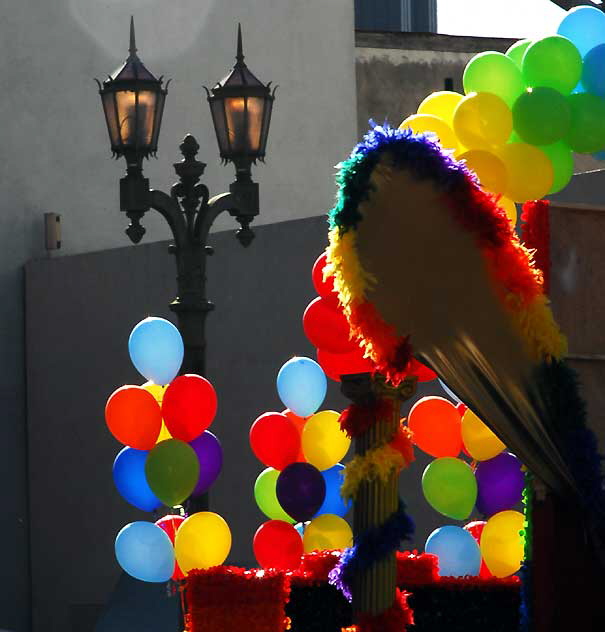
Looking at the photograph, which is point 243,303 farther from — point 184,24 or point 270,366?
point 184,24

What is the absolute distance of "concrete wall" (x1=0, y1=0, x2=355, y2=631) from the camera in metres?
20.9

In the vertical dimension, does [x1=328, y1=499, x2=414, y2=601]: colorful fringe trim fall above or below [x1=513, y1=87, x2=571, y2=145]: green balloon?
below

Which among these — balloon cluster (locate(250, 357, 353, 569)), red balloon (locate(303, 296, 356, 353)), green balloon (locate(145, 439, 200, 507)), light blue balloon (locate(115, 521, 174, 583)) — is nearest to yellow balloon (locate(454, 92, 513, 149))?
red balloon (locate(303, 296, 356, 353))

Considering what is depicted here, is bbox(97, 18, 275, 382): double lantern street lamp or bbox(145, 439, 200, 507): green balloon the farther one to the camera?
bbox(97, 18, 275, 382): double lantern street lamp

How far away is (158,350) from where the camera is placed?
37.7ft

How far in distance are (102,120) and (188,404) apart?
12.3 meters

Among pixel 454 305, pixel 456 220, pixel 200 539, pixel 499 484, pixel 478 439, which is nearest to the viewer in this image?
pixel 456 220

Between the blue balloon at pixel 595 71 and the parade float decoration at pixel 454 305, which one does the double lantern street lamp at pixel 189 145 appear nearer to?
the parade float decoration at pixel 454 305

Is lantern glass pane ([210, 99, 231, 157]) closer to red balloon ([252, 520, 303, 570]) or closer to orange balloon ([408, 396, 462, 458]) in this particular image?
orange balloon ([408, 396, 462, 458])

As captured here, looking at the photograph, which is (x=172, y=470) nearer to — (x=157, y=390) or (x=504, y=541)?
(x=157, y=390)

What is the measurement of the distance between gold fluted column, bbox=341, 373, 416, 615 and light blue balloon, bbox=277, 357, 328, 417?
10.1ft

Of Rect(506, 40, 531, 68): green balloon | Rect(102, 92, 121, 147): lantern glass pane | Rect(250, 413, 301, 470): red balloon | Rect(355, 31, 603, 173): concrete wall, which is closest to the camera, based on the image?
Rect(506, 40, 531, 68): green balloon

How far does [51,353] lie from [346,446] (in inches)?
362

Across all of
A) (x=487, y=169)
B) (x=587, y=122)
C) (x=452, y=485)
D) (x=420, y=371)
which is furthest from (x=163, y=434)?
(x=587, y=122)
